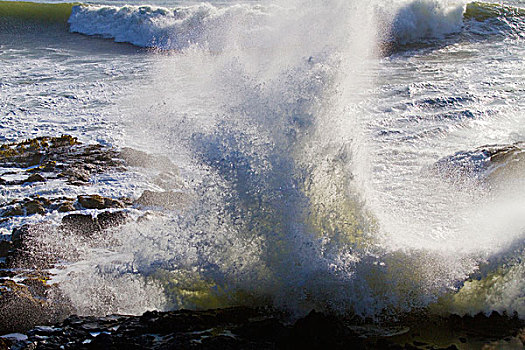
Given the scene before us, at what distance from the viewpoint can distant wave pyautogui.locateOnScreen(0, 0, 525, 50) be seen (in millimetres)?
14359

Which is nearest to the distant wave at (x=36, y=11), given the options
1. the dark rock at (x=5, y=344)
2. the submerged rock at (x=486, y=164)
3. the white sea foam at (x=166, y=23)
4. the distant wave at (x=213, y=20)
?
the distant wave at (x=213, y=20)

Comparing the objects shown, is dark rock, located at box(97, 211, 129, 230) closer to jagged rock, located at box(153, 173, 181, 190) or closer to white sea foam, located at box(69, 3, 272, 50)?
jagged rock, located at box(153, 173, 181, 190)

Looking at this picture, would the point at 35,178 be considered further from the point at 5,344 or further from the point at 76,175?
the point at 5,344

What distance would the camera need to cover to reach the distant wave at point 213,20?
1436 cm

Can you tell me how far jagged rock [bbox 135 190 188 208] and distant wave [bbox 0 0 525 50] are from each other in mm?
8382

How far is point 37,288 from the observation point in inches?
157

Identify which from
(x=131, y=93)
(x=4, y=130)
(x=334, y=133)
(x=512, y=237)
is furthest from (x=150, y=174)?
(x=512, y=237)

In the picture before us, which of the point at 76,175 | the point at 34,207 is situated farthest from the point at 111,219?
the point at 76,175

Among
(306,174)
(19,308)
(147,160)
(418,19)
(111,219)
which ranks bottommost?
(19,308)

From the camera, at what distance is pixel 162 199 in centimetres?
560

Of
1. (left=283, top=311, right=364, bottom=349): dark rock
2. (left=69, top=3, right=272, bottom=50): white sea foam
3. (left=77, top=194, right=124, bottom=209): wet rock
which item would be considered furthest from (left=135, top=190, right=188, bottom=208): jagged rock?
(left=69, top=3, right=272, bottom=50): white sea foam

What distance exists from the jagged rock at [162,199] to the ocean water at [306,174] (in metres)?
0.14

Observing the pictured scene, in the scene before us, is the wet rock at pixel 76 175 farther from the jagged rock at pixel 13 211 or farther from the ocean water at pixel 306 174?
the jagged rock at pixel 13 211

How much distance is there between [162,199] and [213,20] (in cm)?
1153
